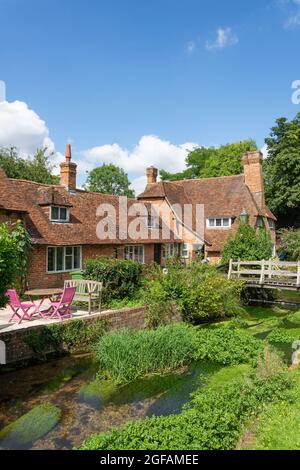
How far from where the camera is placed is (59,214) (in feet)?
71.2

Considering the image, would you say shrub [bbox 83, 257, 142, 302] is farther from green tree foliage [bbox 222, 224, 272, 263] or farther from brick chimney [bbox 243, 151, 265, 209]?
brick chimney [bbox 243, 151, 265, 209]

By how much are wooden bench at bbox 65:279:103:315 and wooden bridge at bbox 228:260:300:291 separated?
9.01m

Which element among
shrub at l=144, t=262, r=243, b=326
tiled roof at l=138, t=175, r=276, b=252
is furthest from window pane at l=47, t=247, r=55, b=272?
tiled roof at l=138, t=175, r=276, b=252

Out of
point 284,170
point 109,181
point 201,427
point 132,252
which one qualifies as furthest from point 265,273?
point 109,181

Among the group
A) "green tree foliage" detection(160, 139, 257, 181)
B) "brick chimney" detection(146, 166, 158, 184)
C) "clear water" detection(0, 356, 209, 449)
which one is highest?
"green tree foliage" detection(160, 139, 257, 181)

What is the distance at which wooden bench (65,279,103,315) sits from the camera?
48.1 feet

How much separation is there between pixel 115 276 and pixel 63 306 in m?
3.39

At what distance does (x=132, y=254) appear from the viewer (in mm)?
26266

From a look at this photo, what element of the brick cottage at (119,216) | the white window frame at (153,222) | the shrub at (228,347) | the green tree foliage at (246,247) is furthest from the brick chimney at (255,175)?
the shrub at (228,347)

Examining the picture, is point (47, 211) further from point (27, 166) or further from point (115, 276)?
point (27, 166)

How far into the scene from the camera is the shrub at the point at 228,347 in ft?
37.1

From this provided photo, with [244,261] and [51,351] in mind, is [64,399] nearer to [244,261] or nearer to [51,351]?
[51,351]
